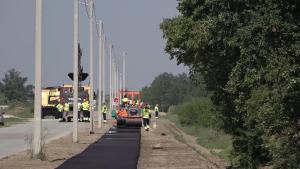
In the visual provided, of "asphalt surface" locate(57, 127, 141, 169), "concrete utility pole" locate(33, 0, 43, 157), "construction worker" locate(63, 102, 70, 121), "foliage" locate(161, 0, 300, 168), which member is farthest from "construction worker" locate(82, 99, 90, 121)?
"foliage" locate(161, 0, 300, 168)

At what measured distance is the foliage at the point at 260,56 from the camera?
1284 centimetres

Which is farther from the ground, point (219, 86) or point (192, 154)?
point (219, 86)

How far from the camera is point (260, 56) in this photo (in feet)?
44.0

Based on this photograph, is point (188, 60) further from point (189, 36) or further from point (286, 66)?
point (286, 66)

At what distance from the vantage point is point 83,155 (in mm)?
24156

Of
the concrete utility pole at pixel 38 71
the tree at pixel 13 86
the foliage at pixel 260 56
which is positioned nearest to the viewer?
the foliage at pixel 260 56

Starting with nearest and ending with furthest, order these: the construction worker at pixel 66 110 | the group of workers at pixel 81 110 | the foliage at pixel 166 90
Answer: the group of workers at pixel 81 110, the construction worker at pixel 66 110, the foliage at pixel 166 90

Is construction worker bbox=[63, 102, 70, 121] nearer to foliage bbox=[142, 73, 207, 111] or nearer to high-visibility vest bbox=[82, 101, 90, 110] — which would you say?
high-visibility vest bbox=[82, 101, 90, 110]

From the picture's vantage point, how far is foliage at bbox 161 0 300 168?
12844 mm

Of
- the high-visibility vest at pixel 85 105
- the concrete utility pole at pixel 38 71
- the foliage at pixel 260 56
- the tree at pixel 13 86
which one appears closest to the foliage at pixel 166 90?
the tree at pixel 13 86

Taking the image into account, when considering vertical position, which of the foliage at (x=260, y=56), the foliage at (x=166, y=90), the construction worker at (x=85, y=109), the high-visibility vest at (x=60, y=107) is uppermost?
the foliage at (x=166, y=90)

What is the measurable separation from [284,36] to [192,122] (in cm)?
4574

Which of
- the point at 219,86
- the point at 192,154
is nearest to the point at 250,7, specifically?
the point at 219,86

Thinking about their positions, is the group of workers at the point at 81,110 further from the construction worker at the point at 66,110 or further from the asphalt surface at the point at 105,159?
the asphalt surface at the point at 105,159
